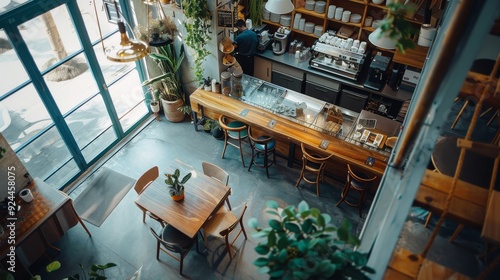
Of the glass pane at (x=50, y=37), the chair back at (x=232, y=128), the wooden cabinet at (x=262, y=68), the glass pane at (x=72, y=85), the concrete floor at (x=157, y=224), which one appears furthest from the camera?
the wooden cabinet at (x=262, y=68)

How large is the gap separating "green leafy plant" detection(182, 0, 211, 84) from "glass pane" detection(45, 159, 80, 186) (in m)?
2.54

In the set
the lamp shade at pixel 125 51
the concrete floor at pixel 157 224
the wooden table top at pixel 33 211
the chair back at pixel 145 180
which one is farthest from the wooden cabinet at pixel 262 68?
the wooden table top at pixel 33 211

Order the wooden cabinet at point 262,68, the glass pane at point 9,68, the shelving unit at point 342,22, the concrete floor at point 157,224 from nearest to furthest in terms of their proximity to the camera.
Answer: the glass pane at point 9,68 < the concrete floor at point 157,224 < the shelving unit at point 342,22 < the wooden cabinet at point 262,68

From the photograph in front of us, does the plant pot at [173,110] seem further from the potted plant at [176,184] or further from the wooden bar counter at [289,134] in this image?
the potted plant at [176,184]

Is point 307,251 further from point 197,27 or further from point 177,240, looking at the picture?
point 197,27

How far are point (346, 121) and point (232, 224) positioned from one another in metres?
2.47

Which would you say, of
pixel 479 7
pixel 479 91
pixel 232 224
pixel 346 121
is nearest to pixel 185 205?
pixel 232 224

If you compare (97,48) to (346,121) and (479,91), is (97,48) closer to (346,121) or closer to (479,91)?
(346,121)

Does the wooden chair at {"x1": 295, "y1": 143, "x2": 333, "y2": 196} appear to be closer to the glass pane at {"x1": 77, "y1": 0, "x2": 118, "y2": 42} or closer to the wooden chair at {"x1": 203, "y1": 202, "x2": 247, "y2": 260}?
the wooden chair at {"x1": 203, "y1": 202, "x2": 247, "y2": 260}

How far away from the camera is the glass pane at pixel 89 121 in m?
5.53

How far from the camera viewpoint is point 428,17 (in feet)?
16.4

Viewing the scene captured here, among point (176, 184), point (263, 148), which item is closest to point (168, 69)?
point (263, 148)

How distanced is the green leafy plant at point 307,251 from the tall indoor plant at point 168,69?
4123 mm

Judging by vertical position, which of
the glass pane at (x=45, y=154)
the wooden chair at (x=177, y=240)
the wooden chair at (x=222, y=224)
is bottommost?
the wooden chair at (x=177, y=240)
